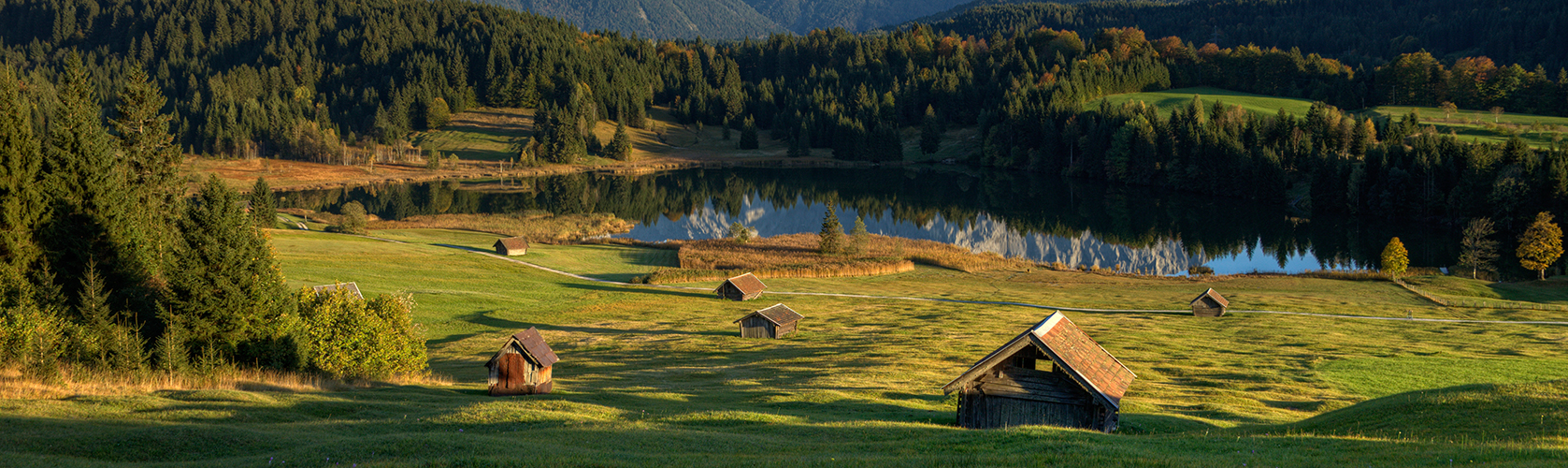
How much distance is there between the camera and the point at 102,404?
79.6 ft

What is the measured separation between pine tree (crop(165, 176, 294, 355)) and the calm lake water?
250 feet

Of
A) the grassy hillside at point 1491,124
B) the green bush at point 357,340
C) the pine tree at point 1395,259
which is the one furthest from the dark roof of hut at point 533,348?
the grassy hillside at point 1491,124

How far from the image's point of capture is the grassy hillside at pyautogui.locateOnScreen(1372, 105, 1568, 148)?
13250cm

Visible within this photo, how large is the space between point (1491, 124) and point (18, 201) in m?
181

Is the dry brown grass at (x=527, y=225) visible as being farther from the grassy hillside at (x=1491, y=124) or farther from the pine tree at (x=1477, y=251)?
the grassy hillside at (x=1491, y=124)

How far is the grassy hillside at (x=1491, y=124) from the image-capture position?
132 m

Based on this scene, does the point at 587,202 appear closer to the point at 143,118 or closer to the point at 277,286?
the point at 143,118

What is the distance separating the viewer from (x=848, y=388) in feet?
117

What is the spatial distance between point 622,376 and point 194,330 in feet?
55.2

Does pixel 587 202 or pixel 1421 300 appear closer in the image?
pixel 1421 300

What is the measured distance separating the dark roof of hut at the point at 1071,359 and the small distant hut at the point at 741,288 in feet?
119

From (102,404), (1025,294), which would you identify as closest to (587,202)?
(1025,294)

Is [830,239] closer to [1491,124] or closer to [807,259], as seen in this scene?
[807,259]

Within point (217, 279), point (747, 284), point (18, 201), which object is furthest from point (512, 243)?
point (217, 279)
